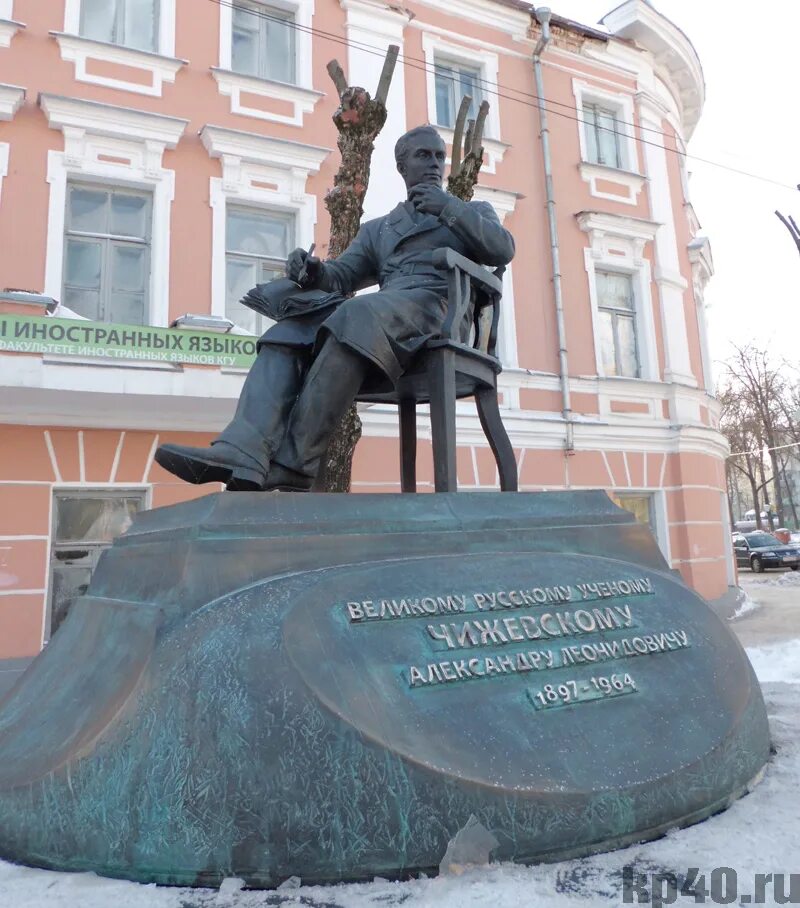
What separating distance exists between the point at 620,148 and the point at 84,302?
8304mm

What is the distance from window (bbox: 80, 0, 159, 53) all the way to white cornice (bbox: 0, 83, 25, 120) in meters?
1.15

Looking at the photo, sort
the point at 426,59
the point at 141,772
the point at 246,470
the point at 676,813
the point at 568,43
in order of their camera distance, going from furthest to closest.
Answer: the point at 568,43, the point at 426,59, the point at 246,470, the point at 676,813, the point at 141,772

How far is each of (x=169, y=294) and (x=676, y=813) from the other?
7366mm

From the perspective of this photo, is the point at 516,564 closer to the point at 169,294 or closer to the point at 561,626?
the point at 561,626

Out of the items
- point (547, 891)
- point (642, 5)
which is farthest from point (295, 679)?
point (642, 5)

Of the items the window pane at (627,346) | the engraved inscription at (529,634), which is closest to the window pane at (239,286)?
the window pane at (627,346)

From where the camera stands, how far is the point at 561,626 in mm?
2129

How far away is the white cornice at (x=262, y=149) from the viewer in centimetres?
837

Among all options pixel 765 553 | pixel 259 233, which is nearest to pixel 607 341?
pixel 259 233

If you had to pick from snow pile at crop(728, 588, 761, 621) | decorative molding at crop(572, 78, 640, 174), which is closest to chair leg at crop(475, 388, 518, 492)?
snow pile at crop(728, 588, 761, 621)

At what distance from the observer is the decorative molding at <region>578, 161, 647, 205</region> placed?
435 inches

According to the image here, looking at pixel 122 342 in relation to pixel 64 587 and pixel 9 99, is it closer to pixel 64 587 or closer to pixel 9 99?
pixel 64 587

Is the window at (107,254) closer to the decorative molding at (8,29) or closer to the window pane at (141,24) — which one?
the decorative molding at (8,29)

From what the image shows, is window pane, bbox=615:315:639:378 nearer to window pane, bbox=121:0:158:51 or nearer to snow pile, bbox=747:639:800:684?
snow pile, bbox=747:639:800:684
